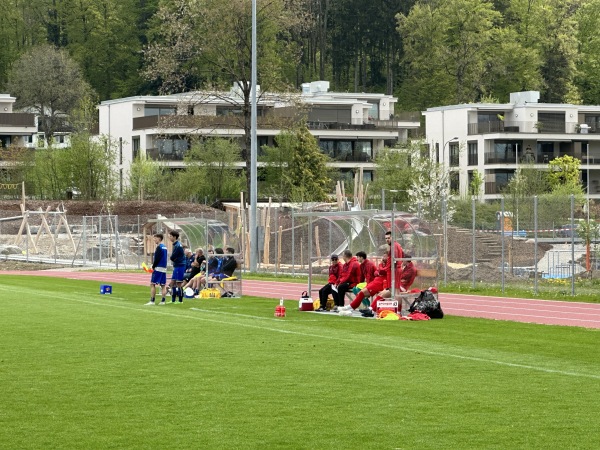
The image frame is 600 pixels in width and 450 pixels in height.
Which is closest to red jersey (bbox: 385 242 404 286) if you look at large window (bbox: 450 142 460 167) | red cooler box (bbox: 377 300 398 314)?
red cooler box (bbox: 377 300 398 314)

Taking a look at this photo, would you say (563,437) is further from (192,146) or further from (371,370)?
(192,146)

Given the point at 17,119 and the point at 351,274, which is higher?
the point at 17,119

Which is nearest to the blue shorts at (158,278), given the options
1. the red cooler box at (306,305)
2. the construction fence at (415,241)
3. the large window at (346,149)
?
the construction fence at (415,241)

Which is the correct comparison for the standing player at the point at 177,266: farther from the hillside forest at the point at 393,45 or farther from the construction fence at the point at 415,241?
the hillside forest at the point at 393,45

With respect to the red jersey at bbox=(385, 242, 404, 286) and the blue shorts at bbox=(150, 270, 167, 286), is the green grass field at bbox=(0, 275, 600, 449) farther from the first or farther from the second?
the blue shorts at bbox=(150, 270, 167, 286)

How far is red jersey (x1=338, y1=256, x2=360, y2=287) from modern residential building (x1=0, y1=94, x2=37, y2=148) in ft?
294

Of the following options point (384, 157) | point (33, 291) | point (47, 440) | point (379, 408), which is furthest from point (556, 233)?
point (384, 157)

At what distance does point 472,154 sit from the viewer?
11338 cm

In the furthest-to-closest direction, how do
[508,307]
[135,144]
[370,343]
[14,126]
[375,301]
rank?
1. [14,126]
2. [135,144]
3. [508,307]
4. [375,301]
5. [370,343]

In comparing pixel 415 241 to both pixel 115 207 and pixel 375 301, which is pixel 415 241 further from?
pixel 115 207

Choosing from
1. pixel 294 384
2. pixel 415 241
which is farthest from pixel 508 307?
pixel 294 384

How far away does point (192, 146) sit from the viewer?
333 ft

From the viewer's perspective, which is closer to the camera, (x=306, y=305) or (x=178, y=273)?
(x=306, y=305)

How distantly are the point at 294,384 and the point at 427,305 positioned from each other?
11343 millimetres
